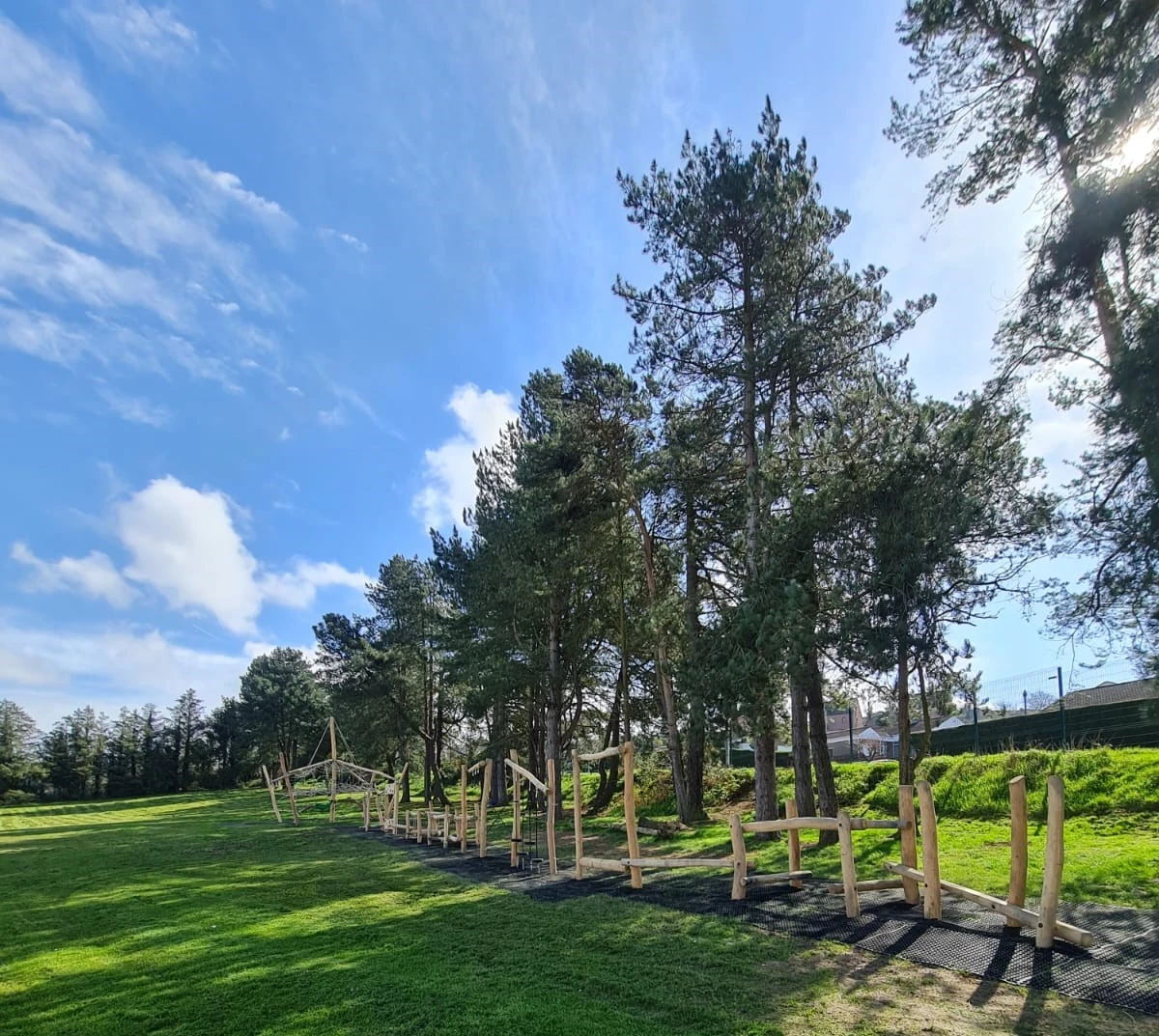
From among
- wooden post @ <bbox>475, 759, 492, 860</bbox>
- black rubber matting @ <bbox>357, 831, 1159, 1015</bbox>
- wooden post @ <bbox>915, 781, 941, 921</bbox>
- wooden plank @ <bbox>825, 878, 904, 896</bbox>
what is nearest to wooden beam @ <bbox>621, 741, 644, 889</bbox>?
black rubber matting @ <bbox>357, 831, 1159, 1015</bbox>

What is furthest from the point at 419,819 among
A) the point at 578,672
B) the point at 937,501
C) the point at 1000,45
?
the point at 1000,45

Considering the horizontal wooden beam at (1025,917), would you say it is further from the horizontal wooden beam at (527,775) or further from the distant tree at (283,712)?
the distant tree at (283,712)

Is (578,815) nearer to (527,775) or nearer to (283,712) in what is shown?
(527,775)

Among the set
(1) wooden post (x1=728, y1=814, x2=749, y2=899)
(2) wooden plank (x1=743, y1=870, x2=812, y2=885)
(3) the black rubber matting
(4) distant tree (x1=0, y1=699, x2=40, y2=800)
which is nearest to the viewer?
(3) the black rubber matting

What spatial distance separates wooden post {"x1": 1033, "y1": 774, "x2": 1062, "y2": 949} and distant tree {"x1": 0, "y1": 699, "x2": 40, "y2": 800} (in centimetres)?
5859

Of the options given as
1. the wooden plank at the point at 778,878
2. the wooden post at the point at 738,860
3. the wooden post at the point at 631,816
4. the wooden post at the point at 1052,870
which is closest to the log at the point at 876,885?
the wooden plank at the point at 778,878

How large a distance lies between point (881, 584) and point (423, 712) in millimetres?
30134

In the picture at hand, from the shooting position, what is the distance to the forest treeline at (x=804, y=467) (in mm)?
6758

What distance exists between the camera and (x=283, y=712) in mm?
51062

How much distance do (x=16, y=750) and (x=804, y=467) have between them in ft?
189

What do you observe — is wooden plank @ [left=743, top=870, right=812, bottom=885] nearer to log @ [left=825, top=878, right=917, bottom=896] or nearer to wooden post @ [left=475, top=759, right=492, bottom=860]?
log @ [left=825, top=878, right=917, bottom=896]

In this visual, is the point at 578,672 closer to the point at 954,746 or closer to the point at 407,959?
the point at 954,746

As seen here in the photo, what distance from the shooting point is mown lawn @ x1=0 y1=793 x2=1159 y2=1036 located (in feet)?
14.0

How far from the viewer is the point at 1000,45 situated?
27.2ft
